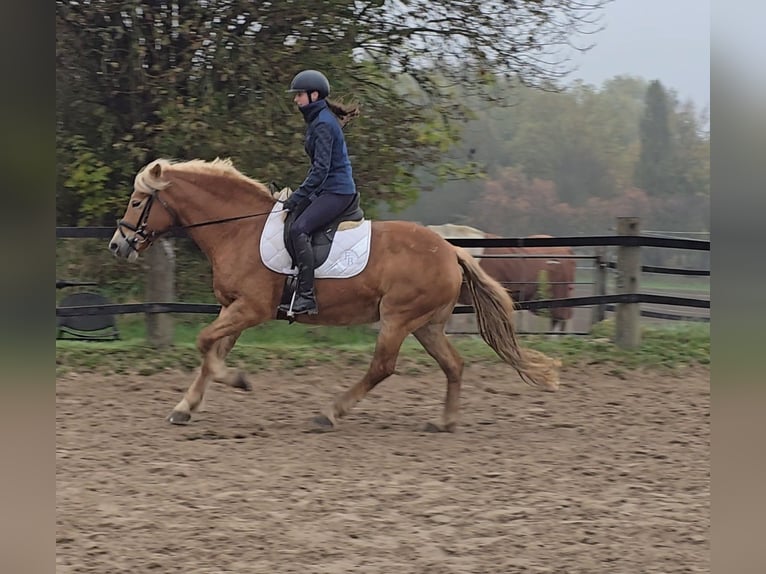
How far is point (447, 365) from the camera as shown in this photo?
20.2 feet

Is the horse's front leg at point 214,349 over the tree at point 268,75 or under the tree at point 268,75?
under

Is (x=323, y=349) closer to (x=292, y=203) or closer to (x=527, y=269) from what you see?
(x=527, y=269)

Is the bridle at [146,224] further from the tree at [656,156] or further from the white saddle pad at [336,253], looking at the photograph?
the tree at [656,156]

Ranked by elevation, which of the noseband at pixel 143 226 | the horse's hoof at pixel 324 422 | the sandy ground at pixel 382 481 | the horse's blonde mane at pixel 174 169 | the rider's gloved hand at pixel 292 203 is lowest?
the sandy ground at pixel 382 481

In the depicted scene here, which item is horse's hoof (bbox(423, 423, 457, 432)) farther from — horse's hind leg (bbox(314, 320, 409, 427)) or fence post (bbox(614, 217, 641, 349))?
fence post (bbox(614, 217, 641, 349))

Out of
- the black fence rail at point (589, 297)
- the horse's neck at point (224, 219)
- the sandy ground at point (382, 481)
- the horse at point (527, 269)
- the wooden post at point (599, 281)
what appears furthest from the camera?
the horse at point (527, 269)

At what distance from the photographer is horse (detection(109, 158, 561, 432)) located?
601 centimetres

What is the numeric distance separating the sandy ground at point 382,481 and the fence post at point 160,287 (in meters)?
0.84

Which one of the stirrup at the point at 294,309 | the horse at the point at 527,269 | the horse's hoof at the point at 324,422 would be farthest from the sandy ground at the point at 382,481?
the horse at the point at 527,269

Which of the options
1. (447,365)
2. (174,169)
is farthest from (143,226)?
(447,365)

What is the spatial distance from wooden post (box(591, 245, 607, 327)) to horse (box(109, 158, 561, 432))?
320 cm

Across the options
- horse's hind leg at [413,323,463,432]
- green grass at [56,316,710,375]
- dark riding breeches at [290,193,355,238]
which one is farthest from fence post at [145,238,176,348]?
horse's hind leg at [413,323,463,432]

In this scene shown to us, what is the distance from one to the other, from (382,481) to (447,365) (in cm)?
145

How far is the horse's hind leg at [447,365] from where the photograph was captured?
20.0ft
